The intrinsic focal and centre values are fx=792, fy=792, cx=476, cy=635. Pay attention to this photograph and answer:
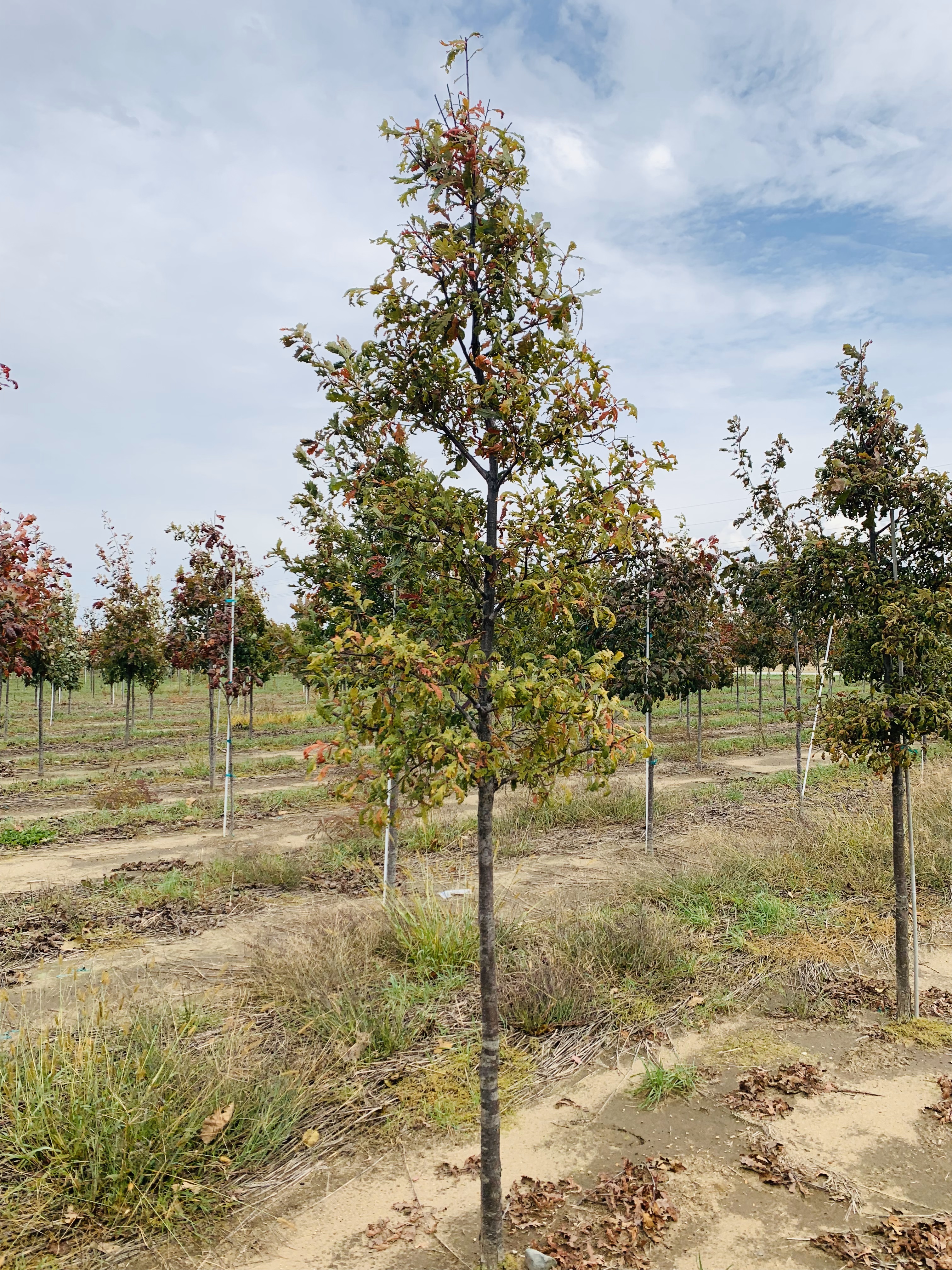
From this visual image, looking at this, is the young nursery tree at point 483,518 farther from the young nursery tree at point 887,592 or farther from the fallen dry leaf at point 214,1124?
the young nursery tree at point 887,592

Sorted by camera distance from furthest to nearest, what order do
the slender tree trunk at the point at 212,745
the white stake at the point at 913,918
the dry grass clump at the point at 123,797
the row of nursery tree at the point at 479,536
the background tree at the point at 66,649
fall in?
1. the background tree at the point at 66,649
2. the slender tree trunk at the point at 212,745
3. the dry grass clump at the point at 123,797
4. the white stake at the point at 913,918
5. the row of nursery tree at the point at 479,536

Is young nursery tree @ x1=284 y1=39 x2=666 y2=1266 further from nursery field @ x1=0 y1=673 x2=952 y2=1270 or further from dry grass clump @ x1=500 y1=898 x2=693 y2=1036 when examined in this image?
dry grass clump @ x1=500 y1=898 x2=693 y2=1036

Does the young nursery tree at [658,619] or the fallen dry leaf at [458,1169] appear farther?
the young nursery tree at [658,619]

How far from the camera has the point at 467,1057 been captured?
4938mm

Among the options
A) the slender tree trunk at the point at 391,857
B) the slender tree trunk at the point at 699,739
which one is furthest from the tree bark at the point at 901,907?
the slender tree trunk at the point at 699,739

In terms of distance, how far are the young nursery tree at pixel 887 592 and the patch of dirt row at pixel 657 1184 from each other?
1483 mm

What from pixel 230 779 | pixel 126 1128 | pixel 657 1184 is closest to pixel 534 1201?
pixel 657 1184

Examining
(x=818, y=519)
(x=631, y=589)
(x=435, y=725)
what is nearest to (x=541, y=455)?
(x=435, y=725)

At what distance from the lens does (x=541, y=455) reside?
135 inches

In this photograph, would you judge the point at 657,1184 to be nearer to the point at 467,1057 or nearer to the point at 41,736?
the point at 467,1057

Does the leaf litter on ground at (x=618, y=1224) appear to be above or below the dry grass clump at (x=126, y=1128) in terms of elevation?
below

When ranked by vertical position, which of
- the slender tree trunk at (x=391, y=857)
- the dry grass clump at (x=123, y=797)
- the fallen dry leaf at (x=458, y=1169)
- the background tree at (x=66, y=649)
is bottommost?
the fallen dry leaf at (x=458, y=1169)

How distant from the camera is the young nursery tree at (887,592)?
532 centimetres

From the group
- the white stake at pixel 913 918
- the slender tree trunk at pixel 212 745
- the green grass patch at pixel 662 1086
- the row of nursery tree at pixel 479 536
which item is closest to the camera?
the row of nursery tree at pixel 479 536
